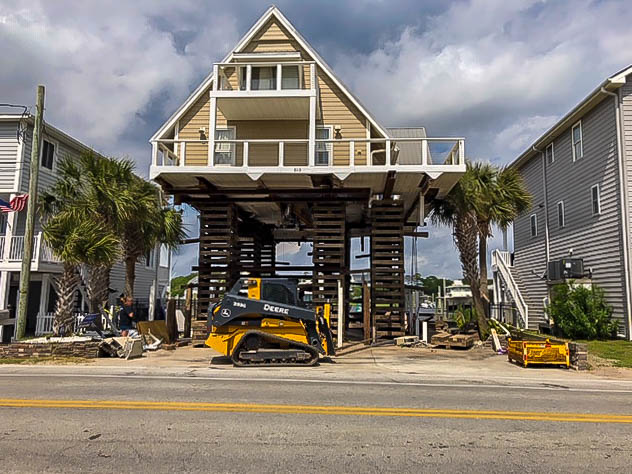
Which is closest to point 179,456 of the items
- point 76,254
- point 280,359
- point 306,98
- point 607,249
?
point 280,359

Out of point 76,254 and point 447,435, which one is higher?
point 76,254

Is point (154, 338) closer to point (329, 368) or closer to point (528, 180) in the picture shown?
point (329, 368)

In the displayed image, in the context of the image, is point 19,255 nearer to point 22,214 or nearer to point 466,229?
point 22,214

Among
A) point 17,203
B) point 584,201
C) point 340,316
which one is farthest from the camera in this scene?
point 584,201

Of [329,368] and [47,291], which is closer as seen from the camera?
[329,368]

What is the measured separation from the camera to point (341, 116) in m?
19.4

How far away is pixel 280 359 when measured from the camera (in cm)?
1197

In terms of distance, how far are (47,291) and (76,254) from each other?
8429mm

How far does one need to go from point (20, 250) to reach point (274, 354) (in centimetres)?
1460

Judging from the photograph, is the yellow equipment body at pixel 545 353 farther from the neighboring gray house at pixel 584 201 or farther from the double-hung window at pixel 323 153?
the double-hung window at pixel 323 153

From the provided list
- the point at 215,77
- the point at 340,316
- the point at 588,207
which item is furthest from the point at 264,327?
the point at 588,207

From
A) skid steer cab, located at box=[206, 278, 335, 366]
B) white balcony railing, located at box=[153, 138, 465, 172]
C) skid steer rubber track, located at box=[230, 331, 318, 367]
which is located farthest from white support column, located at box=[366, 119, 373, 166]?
skid steer rubber track, located at box=[230, 331, 318, 367]

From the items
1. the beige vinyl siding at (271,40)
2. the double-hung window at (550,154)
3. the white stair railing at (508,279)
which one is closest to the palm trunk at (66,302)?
the beige vinyl siding at (271,40)

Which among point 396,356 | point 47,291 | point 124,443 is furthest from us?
point 47,291
